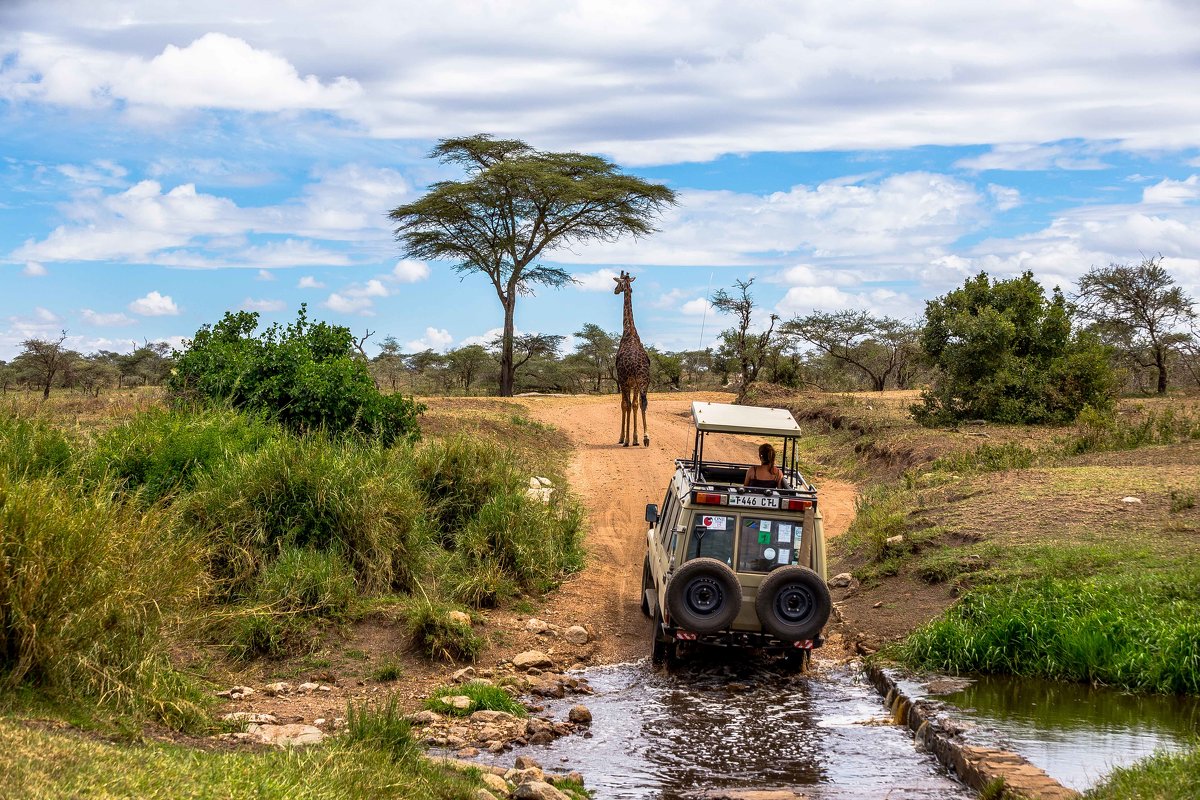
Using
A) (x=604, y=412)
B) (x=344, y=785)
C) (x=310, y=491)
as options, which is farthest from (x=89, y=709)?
(x=604, y=412)

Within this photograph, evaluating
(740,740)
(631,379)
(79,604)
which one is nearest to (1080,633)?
(740,740)

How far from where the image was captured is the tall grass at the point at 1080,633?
852 cm

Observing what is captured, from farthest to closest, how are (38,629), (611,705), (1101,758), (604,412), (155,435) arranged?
(604,412) < (155,435) < (611,705) < (1101,758) < (38,629)

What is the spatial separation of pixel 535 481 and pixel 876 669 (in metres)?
8.01

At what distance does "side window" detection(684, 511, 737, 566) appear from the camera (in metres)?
9.33

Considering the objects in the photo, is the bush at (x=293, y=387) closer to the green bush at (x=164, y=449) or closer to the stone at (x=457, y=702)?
the green bush at (x=164, y=449)

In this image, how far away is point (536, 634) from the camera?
10.9 meters

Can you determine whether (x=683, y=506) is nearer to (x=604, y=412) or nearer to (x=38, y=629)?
(x=38, y=629)

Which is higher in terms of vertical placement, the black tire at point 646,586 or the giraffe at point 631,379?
the giraffe at point 631,379

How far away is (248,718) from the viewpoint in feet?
25.4

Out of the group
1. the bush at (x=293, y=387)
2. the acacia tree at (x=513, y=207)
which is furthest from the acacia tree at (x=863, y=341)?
the bush at (x=293, y=387)

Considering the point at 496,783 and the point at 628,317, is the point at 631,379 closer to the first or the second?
the point at 628,317

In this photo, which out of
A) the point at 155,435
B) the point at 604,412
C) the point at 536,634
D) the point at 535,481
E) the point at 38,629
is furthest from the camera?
the point at 604,412

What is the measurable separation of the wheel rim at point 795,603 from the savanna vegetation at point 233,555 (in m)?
2.53
